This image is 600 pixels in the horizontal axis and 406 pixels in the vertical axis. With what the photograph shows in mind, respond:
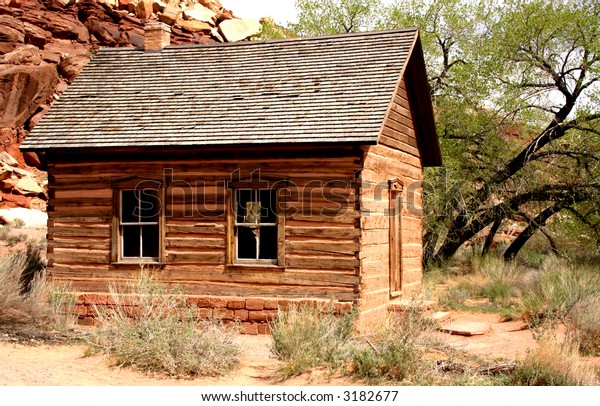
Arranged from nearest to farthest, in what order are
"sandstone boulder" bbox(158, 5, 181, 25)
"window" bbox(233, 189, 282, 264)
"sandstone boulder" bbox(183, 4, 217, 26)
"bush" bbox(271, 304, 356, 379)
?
"bush" bbox(271, 304, 356, 379), "window" bbox(233, 189, 282, 264), "sandstone boulder" bbox(158, 5, 181, 25), "sandstone boulder" bbox(183, 4, 217, 26)

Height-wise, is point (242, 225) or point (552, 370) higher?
point (242, 225)

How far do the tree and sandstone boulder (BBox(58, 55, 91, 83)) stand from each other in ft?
76.6

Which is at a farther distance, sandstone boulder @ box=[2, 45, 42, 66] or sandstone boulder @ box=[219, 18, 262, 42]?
sandstone boulder @ box=[219, 18, 262, 42]

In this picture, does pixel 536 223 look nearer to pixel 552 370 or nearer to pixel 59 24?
pixel 552 370

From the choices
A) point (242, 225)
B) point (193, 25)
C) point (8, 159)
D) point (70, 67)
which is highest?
point (193, 25)

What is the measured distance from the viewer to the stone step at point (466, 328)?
12.6 meters

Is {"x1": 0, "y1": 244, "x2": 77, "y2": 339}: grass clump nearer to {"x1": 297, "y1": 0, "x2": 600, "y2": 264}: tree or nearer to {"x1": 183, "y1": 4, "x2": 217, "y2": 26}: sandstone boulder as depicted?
{"x1": 297, "y1": 0, "x2": 600, "y2": 264}: tree

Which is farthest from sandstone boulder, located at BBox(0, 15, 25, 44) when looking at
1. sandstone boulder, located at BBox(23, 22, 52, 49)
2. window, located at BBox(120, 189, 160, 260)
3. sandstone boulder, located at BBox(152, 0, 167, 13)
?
window, located at BBox(120, 189, 160, 260)

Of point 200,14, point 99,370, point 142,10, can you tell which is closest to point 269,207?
point 99,370

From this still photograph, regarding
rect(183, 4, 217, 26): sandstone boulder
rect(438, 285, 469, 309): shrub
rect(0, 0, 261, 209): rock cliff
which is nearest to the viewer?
rect(438, 285, 469, 309): shrub

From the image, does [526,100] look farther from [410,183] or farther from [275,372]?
[275,372]

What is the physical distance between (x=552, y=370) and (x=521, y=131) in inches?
568

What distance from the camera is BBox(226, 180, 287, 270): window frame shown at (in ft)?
40.0

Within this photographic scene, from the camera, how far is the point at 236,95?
45.0 ft
